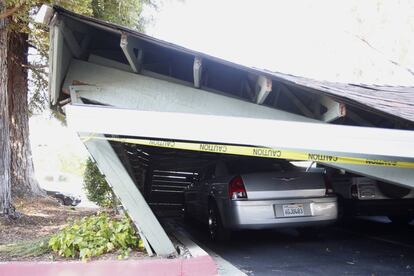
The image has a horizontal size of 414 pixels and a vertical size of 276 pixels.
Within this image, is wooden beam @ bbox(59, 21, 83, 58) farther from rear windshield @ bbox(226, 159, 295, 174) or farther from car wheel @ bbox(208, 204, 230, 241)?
car wheel @ bbox(208, 204, 230, 241)

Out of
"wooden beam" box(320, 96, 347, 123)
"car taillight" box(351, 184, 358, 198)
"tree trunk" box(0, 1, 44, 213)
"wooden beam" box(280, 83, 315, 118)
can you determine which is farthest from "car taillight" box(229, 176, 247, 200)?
"tree trunk" box(0, 1, 44, 213)

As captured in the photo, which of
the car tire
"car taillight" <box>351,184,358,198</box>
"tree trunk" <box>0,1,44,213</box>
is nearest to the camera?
the car tire

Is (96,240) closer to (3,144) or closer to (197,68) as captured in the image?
(197,68)

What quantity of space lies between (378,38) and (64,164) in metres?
55.0

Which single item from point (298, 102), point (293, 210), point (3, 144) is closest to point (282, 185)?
point (293, 210)

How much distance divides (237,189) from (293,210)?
949mm

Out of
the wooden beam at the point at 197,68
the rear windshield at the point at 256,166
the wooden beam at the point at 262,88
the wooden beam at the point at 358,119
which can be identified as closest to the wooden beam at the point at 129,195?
the wooden beam at the point at 197,68

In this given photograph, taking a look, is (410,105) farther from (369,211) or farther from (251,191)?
(369,211)

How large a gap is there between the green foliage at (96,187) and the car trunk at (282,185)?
264 inches

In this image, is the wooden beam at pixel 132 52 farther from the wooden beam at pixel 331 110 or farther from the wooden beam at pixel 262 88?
the wooden beam at pixel 331 110

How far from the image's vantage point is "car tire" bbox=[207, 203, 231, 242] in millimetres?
7367

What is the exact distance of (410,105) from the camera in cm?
594

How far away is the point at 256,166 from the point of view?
7.60 metres

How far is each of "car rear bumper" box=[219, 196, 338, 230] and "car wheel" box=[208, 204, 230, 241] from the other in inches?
14.4
